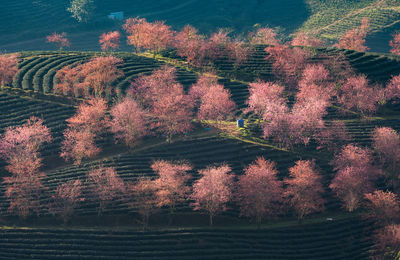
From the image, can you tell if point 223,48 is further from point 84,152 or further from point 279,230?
point 279,230

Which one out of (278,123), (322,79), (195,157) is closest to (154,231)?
(195,157)

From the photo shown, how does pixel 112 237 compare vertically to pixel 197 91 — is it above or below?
below

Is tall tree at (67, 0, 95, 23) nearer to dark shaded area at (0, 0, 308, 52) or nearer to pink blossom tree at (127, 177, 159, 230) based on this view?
dark shaded area at (0, 0, 308, 52)

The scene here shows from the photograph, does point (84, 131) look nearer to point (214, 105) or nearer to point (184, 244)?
point (214, 105)

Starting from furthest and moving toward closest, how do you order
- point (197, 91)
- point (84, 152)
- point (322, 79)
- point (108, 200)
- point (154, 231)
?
1. point (322, 79)
2. point (197, 91)
3. point (84, 152)
4. point (108, 200)
5. point (154, 231)

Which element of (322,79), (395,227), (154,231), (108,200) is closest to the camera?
(395,227)

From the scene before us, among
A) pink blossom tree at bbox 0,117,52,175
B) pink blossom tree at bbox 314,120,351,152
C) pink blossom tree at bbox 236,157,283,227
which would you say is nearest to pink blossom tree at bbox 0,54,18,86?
pink blossom tree at bbox 0,117,52,175
